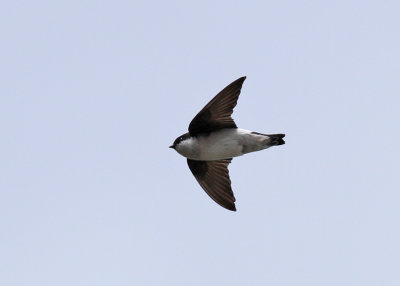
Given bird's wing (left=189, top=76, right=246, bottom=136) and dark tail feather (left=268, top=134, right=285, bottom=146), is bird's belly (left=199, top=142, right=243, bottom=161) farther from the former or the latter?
dark tail feather (left=268, top=134, right=285, bottom=146)

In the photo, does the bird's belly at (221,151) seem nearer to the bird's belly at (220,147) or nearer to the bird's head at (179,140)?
the bird's belly at (220,147)

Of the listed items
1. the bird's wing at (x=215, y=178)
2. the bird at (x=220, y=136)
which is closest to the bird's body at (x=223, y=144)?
the bird at (x=220, y=136)

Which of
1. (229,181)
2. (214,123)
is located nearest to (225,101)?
(214,123)

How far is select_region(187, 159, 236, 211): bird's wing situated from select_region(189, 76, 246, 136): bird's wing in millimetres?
874

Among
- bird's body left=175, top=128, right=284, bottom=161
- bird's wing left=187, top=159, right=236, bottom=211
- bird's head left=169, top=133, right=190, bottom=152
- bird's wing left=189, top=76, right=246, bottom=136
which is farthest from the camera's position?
bird's wing left=187, top=159, right=236, bottom=211

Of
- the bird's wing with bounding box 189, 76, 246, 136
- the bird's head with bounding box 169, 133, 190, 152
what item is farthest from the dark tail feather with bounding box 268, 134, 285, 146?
the bird's head with bounding box 169, 133, 190, 152

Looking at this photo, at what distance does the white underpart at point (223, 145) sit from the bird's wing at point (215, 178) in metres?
0.66

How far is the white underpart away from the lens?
14.4 metres

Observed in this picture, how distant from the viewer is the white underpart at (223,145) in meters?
14.4

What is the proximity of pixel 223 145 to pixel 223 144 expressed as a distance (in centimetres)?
1

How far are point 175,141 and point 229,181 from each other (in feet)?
3.59

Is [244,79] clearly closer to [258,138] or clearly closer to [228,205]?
[258,138]

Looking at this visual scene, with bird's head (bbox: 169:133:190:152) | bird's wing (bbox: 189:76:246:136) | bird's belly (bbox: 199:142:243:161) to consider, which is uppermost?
bird's wing (bbox: 189:76:246:136)

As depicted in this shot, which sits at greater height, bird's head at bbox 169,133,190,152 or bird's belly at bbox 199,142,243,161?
bird's head at bbox 169,133,190,152
